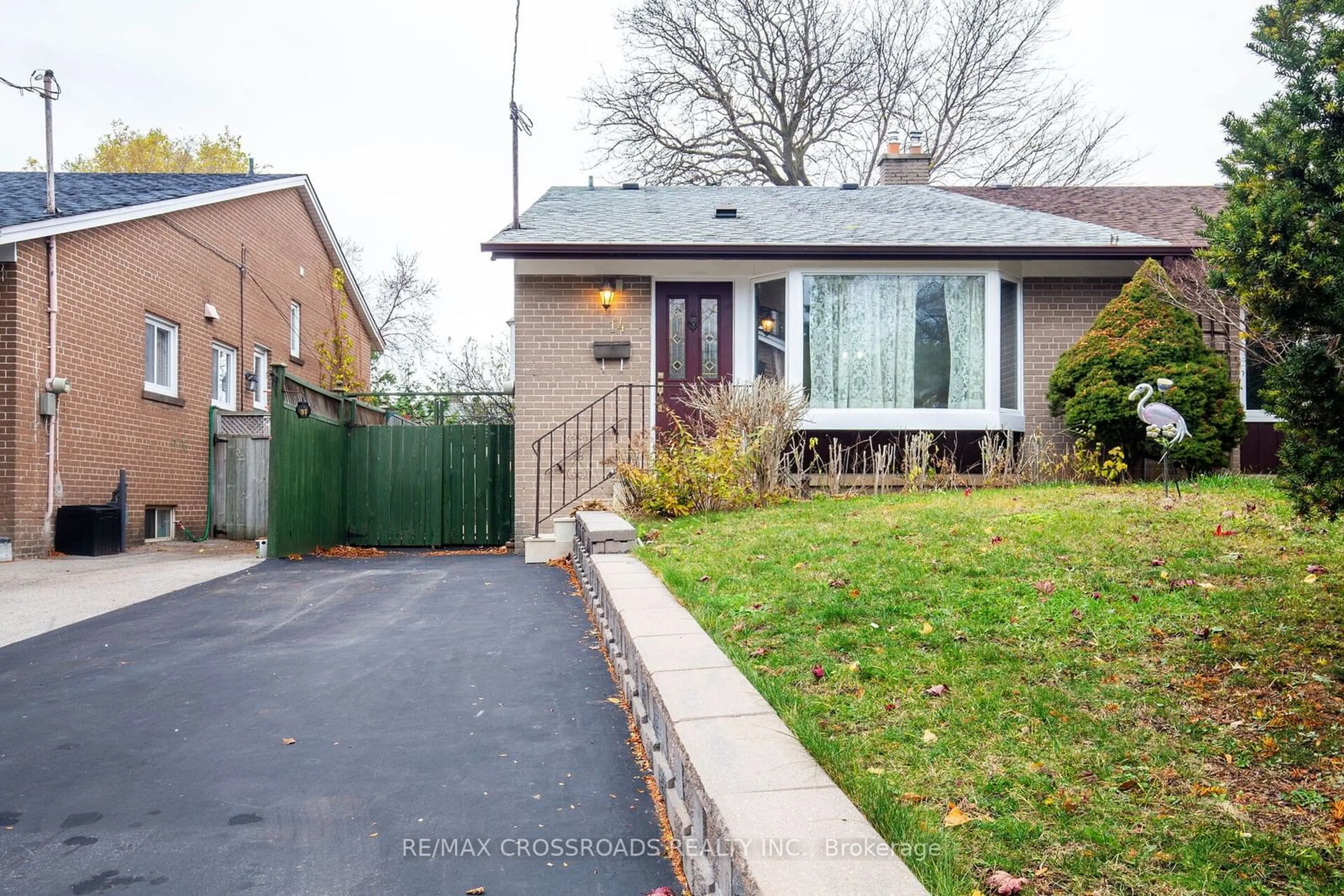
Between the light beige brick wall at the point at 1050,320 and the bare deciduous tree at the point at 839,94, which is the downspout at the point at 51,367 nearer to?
the light beige brick wall at the point at 1050,320

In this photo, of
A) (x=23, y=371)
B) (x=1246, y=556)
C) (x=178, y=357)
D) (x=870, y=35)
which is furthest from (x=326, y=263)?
(x=1246, y=556)

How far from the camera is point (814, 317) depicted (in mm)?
10633

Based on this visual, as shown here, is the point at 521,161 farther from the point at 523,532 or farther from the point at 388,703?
the point at 388,703

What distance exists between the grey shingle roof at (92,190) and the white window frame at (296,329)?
109 inches

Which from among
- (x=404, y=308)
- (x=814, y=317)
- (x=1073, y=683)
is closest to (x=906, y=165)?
(x=814, y=317)

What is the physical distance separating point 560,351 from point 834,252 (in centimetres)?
358

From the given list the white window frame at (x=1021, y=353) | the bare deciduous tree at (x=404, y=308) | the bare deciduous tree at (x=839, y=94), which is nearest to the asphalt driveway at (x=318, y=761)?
the white window frame at (x=1021, y=353)

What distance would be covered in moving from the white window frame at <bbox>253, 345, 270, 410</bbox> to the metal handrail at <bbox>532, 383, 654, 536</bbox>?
6790mm

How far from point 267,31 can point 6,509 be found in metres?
13.7

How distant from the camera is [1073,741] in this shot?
9.07 ft

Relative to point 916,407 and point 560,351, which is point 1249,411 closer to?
point 916,407

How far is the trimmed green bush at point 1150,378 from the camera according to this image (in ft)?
28.7

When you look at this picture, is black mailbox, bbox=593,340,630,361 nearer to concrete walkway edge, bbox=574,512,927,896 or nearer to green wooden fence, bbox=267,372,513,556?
green wooden fence, bbox=267,372,513,556

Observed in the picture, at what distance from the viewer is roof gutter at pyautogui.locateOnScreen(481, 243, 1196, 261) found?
10094 mm
